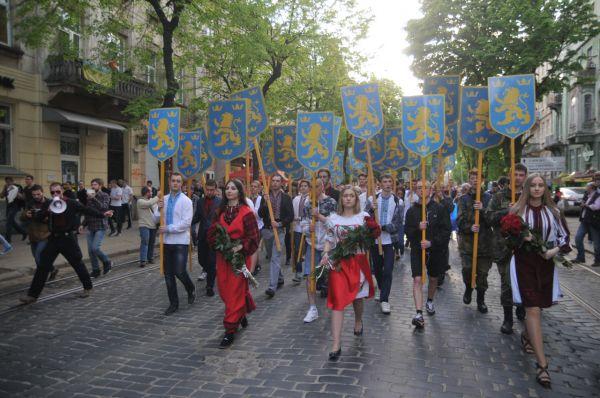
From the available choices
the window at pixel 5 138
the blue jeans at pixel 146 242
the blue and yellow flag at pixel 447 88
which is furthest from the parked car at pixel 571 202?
the window at pixel 5 138

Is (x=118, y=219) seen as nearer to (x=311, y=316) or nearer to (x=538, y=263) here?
(x=311, y=316)

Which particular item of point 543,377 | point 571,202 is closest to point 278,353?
point 543,377

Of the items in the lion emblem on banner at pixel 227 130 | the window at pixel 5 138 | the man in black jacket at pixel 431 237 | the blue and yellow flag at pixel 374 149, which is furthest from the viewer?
the window at pixel 5 138

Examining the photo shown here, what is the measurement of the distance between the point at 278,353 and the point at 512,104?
5377mm

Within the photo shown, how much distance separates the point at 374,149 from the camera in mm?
12359

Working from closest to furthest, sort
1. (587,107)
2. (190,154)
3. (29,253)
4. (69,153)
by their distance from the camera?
(190,154) < (29,253) < (69,153) < (587,107)

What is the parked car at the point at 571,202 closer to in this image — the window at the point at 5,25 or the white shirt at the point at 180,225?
the white shirt at the point at 180,225

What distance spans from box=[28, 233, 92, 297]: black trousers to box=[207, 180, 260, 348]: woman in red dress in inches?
120

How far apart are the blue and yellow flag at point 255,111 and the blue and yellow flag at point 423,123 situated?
2.99m

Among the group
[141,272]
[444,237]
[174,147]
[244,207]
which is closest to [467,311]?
[444,237]

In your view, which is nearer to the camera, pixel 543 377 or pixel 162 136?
pixel 543 377

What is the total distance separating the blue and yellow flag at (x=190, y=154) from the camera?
10.2 m

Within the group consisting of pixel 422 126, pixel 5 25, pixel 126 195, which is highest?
pixel 5 25

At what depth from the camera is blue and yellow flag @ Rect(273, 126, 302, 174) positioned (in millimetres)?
10961
